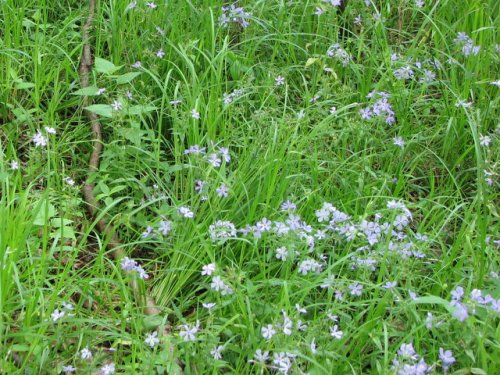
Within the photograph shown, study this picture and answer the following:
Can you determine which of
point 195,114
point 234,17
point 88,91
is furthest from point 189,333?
point 234,17

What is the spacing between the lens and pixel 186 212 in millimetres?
2492

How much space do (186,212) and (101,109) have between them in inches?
27.5

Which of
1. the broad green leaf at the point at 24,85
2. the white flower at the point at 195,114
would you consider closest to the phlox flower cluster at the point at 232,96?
the white flower at the point at 195,114

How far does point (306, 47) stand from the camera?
343cm

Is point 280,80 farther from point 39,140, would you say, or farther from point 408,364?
point 408,364

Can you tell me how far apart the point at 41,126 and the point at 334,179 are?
46.1 inches

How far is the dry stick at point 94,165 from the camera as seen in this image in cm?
240

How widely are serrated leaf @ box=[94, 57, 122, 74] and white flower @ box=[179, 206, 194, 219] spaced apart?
885 mm

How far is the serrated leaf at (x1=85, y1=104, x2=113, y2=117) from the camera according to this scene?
2.93m

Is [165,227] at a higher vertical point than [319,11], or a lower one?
lower

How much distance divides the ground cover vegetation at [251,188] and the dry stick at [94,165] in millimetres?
16

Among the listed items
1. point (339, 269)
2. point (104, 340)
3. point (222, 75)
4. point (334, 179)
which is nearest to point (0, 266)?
point (104, 340)

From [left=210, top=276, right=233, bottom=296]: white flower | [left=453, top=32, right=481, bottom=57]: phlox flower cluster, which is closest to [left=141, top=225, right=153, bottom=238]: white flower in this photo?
[left=210, top=276, right=233, bottom=296]: white flower

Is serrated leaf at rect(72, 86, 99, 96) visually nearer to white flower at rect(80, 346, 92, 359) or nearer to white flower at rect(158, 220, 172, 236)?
white flower at rect(158, 220, 172, 236)
